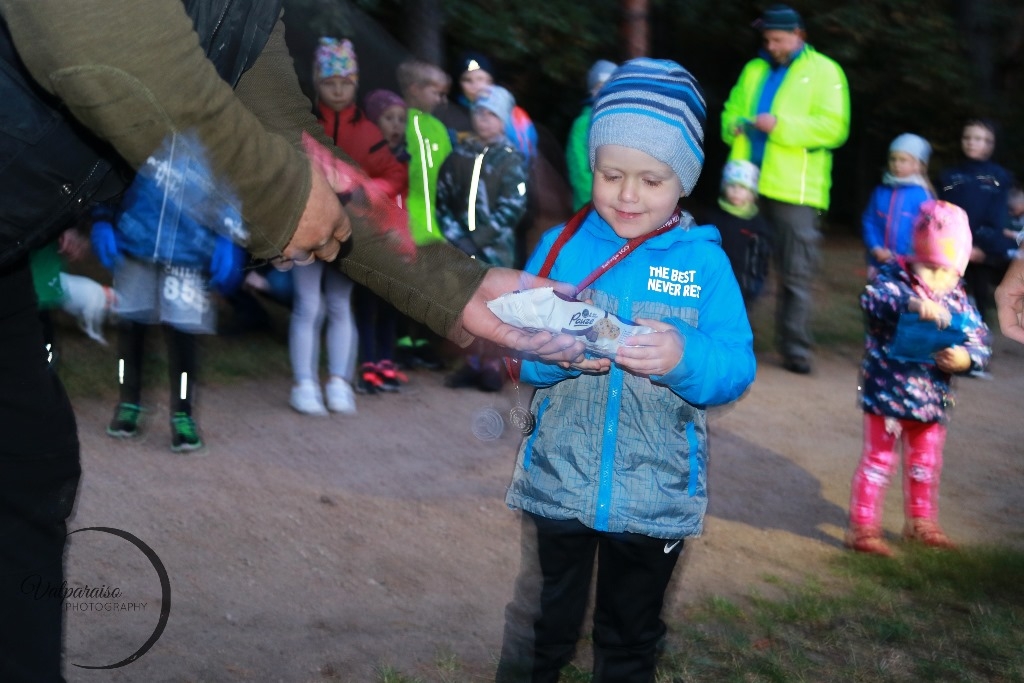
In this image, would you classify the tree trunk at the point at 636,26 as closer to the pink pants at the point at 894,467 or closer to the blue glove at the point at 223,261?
the blue glove at the point at 223,261

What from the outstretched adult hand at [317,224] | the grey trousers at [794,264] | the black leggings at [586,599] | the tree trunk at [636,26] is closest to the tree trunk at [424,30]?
the tree trunk at [636,26]

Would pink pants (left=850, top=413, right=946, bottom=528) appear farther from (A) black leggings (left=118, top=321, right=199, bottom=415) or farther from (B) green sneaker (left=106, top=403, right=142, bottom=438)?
(B) green sneaker (left=106, top=403, right=142, bottom=438)

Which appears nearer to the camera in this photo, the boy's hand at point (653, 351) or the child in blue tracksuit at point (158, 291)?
the boy's hand at point (653, 351)

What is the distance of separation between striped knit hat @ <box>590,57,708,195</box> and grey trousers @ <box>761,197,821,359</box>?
5972 mm

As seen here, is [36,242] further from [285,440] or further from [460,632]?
[285,440]

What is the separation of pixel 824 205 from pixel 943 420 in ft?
12.7

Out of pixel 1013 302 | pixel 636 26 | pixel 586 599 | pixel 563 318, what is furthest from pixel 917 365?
pixel 636 26

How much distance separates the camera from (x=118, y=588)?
4.21 meters

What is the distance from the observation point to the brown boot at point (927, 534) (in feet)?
17.8

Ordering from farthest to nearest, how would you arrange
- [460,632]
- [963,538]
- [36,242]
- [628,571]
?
[963,538], [460,632], [628,571], [36,242]

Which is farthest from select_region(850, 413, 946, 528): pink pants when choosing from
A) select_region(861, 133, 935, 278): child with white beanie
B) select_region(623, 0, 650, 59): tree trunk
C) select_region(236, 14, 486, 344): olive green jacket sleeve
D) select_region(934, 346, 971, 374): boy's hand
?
select_region(623, 0, 650, 59): tree trunk

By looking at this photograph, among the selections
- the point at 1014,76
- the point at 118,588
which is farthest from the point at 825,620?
the point at 1014,76

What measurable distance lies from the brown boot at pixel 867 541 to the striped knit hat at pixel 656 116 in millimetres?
2772

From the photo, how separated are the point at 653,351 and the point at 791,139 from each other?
6.46 metres
